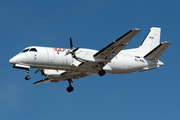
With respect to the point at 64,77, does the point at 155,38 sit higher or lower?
higher

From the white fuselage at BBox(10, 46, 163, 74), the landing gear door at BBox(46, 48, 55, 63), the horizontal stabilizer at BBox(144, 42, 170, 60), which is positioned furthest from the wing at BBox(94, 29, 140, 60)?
the horizontal stabilizer at BBox(144, 42, 170, 60)

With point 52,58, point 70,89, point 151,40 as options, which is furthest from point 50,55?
point 151,40

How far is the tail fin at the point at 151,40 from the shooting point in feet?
95.9

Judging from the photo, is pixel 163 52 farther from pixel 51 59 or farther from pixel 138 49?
pixel 51 59

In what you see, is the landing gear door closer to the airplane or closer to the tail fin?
the airplane

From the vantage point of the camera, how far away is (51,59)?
→ 23.7 meters

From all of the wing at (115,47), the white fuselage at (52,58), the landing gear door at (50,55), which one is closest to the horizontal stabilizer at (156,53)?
the white fuselage at (52,58)

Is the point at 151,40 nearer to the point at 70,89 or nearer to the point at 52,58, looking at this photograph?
the point at 70,89

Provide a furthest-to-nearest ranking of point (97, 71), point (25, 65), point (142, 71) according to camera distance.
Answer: point (142, 71) → point (97, 71) → point (25, 65)

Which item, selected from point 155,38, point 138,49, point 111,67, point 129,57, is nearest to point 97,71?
point 111,67

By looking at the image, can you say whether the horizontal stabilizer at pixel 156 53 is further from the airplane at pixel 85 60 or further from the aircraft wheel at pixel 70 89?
the aircraft wheel at pixel 70 89

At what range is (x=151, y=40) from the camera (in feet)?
97.5

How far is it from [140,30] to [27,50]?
8862mm

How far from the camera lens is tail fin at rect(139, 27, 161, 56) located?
2922 cm
